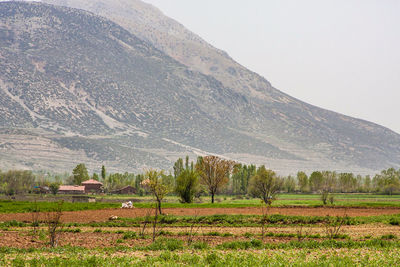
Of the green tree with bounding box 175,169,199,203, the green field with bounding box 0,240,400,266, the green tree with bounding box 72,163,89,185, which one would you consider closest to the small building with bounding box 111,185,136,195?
the green tree with bounding box 72,163,89,185

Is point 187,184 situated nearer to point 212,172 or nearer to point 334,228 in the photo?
point 212,172

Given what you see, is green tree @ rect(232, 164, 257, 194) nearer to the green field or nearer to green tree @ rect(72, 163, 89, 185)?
green tree @ rect(72, 163, 89, 185)

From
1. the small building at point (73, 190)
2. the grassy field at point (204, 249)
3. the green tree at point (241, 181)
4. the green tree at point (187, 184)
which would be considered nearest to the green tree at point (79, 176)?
the small building at point (73, 190)

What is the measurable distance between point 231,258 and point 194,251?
342cm

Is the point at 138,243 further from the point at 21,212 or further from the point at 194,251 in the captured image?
the point at 21,212

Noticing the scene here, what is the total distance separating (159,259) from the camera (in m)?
19.6

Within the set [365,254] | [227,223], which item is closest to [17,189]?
[227,223]

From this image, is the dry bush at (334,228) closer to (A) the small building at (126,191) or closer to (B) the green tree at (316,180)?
(B) the green tree at (316,180)

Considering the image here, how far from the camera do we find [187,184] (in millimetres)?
73188

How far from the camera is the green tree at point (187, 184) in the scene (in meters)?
72.1

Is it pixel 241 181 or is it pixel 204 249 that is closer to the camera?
pixel 204 249

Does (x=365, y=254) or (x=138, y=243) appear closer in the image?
(x=365, y=254)

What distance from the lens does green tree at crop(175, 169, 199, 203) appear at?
7212 centimetres

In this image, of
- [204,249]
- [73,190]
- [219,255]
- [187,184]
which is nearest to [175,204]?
[187,184]
